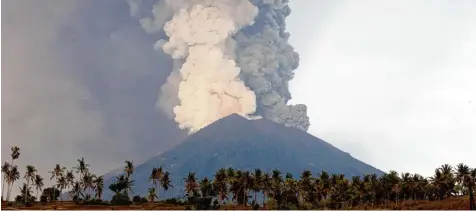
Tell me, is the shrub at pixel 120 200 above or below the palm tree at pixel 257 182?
below

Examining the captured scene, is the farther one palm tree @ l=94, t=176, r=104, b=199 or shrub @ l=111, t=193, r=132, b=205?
palm tree @ l=94, t=176, r=104, b=199

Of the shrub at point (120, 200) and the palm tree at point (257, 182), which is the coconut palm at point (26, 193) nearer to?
the shrub at point (120, 200)

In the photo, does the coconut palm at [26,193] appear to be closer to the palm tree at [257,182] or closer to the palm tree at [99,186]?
the palm tree at [99,186]

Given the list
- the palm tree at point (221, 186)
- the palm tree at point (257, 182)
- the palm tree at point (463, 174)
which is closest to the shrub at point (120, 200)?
the palm tree at point (221, 186)

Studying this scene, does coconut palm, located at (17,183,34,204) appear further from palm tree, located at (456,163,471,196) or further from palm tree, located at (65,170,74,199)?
palm tree, located at (456,163,471,196)

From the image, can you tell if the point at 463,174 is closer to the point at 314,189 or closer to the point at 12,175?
the point at 314,189

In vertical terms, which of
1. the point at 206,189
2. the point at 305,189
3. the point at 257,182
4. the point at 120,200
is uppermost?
the point at 257,182

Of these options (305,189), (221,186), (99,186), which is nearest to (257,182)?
(221,186)

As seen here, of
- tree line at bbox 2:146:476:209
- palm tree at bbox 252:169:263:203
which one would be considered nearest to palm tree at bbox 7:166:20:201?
tree line at bbox 2:146:476:209

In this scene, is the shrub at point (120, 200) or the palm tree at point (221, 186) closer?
the shrub at point (120, 200)

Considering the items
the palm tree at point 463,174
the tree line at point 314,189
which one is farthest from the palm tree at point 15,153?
the palm tree at point 463,174

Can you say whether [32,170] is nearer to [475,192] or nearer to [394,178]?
[394,178]
